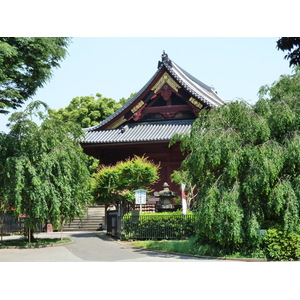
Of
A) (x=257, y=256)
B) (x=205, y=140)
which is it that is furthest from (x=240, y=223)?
(x=205, y=140)

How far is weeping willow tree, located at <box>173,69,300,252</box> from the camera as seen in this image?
35.5 feet

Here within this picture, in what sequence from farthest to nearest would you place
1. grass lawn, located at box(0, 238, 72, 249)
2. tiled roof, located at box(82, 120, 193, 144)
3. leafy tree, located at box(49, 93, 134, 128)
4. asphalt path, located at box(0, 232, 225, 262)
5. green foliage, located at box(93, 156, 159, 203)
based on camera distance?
leafy tree, located at box(49, 93, 134, 128) < tiled roof, located at box(82, 120, 193, 144) < green foliage, located at box(93, 156, 159, 203) < grass lawn, located at box(0, 238, 72, 249) < asphalt path, located at box(0, 232, 225, 262)

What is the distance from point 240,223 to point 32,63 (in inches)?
424

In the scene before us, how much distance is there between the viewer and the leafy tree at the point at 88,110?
3900cm

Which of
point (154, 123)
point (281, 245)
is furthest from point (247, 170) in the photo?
point (154, 123)

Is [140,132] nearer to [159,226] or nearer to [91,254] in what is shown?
[159,226]

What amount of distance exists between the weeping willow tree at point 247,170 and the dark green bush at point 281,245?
25cm

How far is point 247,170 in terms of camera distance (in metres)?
11.4

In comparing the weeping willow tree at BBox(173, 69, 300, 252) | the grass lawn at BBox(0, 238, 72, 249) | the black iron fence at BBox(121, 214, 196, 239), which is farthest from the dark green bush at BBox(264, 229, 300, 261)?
the grass lawn at BBox(0, 238, 72, 249)

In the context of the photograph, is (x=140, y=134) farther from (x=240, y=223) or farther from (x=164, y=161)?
(x=240, y=223)

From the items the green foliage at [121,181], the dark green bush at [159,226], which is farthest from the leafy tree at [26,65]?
the dark green bush at [159,226]

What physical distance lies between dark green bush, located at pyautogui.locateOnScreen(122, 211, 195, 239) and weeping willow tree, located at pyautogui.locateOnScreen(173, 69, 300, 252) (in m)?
3.26

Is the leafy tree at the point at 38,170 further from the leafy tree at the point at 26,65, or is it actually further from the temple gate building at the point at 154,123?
the temple gate building at the point at 154,123

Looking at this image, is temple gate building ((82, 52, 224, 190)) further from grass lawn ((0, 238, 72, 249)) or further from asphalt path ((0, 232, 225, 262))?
asphalt path ((0, 232, 225, 262))
